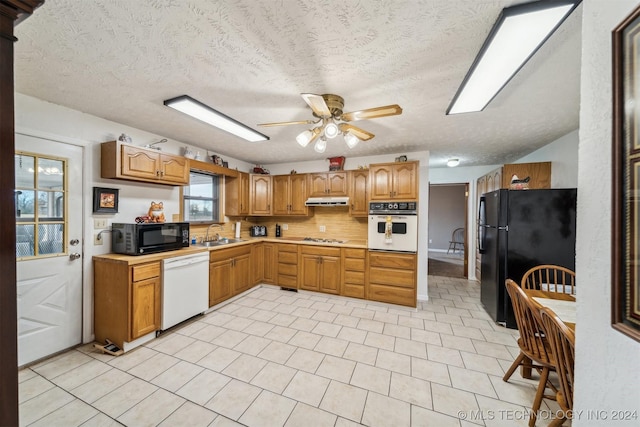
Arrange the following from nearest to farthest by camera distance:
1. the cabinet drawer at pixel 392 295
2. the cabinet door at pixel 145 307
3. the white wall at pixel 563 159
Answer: the cabinet door at pixel 145 307 → the white wall at pixel 563 159 → the cabinet drawer at pixel 392 295

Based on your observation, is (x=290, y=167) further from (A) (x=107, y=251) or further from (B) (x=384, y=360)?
(B) (x=384, y=360)

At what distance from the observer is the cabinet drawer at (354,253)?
362cm

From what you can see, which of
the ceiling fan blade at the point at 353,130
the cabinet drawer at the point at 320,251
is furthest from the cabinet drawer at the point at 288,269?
the ceiling fan blade at the point at 353,130

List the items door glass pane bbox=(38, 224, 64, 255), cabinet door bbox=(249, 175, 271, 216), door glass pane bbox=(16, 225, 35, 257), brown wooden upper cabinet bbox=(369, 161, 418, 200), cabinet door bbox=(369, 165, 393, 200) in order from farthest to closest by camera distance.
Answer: cabinet door bbox=(249, 175, 271, 216), cabinet door bbox=(369, 165, 393, 200), brown wooden upper cabinet bbox=(369, 161, 418, 200), door glass pane bbox=(38, 224, 64, 255), door glass pane bbox=(16, 225, 35, 257)

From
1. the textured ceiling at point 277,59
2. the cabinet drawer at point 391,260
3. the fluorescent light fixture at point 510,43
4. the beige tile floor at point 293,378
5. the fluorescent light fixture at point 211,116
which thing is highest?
the textured ceiling at point 277,59

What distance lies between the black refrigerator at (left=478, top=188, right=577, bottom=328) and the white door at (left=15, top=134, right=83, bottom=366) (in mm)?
4689

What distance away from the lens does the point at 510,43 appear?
51.0 inches

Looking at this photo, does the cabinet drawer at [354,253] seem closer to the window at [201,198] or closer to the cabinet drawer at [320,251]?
the cabinet drawer at [320,251]

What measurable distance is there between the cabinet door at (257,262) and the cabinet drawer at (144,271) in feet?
5.52

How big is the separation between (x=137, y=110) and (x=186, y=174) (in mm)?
948

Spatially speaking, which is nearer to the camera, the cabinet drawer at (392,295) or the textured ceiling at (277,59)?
the textured ceiling at (277,59)

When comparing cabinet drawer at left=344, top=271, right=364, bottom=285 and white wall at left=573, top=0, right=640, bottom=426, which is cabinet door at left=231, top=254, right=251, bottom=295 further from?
white wall at left=573, top=0, right=640, bottom=426

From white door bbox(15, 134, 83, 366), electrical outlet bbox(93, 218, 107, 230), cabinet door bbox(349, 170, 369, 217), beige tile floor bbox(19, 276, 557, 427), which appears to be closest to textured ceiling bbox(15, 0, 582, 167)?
white door bbox(15, 134, 83, 366)

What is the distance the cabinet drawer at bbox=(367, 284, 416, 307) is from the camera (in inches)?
131
